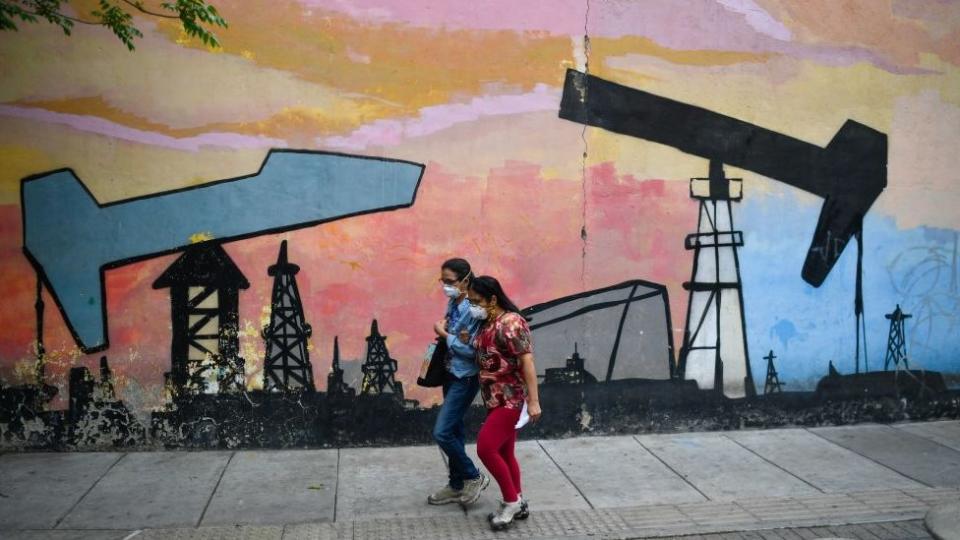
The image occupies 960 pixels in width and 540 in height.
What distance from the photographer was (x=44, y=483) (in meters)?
6.35

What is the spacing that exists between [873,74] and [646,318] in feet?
10.1

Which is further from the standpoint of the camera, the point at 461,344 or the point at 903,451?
the point at 903,451

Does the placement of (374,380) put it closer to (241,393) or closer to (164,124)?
(241,393)

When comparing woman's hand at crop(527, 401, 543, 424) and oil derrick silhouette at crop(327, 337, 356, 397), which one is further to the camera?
oil derrick silhouette at crop(327, 337, 356, 397)

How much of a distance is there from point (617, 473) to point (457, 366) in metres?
1.81

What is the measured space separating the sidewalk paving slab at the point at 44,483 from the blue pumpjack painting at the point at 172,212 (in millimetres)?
896

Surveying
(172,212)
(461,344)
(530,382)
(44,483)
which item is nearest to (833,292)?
(530,382)

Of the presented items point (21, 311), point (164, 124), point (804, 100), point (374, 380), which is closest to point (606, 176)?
point (804, 100)

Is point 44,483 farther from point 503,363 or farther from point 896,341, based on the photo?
point 896,341

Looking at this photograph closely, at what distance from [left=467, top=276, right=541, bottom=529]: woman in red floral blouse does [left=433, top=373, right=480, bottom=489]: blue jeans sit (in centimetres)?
25

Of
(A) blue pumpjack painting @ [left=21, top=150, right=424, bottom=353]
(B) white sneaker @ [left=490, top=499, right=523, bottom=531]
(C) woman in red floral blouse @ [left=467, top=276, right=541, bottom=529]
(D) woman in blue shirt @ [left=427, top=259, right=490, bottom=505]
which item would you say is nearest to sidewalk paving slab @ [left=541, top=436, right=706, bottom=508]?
(B) white sneaker @ [left=490, top=499, right=523, bottom=531]

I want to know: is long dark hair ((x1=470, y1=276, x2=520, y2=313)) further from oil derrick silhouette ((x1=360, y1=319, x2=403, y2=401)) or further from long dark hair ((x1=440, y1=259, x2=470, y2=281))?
oil derrick silhouette ((x1=360, y1=319, x2=403, y2=401))

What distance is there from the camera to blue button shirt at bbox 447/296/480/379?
576 centimetres

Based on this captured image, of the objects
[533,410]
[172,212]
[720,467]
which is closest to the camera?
[533,410]
